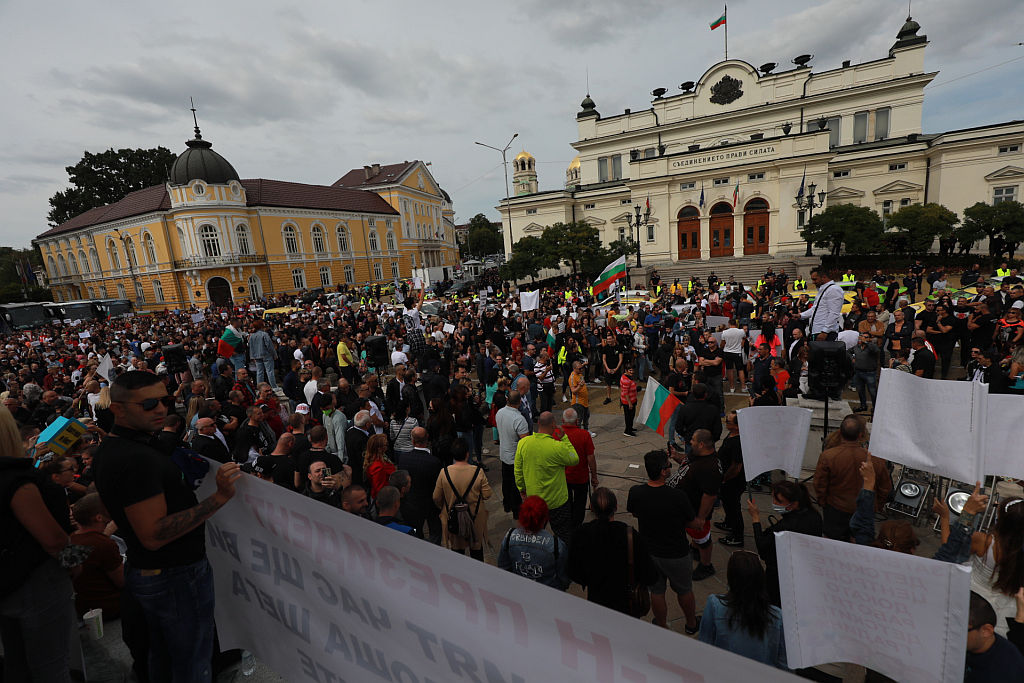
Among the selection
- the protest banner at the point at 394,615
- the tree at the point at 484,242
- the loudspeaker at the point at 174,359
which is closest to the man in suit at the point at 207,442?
the protest banner at the point at 394,615

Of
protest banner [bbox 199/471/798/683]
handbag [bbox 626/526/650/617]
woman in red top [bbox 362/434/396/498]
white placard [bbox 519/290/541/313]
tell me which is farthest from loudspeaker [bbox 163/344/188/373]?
handbag [bbox 626/526/650/617]

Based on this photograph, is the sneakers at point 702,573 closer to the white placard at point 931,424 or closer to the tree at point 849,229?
the white placard at point 931,424

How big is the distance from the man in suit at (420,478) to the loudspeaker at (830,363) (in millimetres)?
5160

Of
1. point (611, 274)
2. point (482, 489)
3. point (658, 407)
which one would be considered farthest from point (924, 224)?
point (482, 489)

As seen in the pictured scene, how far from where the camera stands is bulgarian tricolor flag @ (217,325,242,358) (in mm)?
12462

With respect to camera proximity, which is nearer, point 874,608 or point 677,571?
point 874,608

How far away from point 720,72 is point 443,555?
191 feet

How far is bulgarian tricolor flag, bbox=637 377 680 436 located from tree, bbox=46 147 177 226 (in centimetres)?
7849

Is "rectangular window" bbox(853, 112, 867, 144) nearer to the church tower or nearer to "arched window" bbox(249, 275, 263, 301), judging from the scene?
the church tower

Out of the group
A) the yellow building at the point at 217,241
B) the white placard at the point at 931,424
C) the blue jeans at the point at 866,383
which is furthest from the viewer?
the yellow building at the point at 217,241

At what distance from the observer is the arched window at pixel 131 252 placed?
47.2m

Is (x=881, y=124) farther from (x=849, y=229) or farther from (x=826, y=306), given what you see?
(x=826, y=306)

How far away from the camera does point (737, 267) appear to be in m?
36.1

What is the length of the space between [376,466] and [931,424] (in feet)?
17.1
